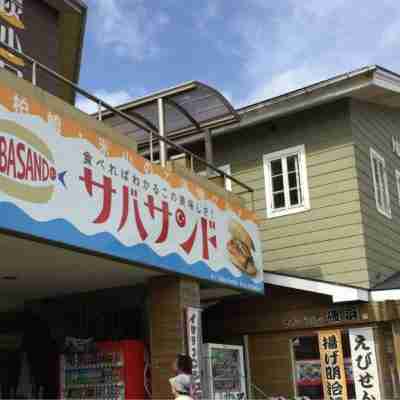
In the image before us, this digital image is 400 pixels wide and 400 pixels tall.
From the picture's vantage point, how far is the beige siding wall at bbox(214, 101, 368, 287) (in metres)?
13.5

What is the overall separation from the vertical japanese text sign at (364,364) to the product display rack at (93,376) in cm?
461

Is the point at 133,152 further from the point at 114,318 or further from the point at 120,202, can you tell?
the point at 114,318

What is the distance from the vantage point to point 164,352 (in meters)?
9.83

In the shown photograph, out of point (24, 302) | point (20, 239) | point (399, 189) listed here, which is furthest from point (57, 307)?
point (399, 189)

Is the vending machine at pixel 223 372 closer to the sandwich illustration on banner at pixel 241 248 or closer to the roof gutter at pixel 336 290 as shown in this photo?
the sandwich illustration on banner at pixel 241 248

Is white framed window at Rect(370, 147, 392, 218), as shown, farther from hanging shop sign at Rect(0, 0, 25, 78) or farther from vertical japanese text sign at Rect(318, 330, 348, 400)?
hanging shop sign at Rect(0, 0, 25, 78)

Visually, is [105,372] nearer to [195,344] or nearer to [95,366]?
[95,366]

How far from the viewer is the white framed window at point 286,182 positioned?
1431 centimetres

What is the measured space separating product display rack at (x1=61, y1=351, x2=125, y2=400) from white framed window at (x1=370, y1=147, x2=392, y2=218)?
23.0ft

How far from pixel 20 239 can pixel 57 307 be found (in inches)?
177

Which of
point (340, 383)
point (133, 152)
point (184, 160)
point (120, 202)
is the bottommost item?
point (340, 383)

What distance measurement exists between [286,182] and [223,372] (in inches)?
193

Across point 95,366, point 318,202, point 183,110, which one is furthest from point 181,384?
point 318,202

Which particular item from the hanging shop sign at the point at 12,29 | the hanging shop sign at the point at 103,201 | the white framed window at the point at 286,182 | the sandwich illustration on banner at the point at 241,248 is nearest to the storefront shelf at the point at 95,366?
the hanging shop sign at the point at 103,201
